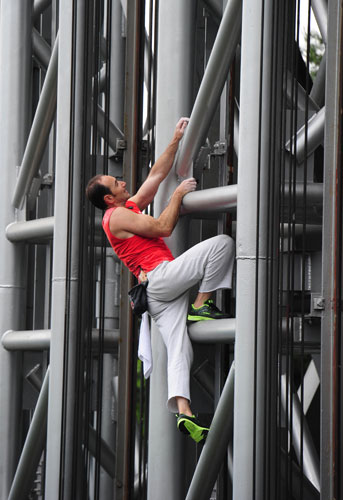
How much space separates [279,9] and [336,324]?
8.97ft

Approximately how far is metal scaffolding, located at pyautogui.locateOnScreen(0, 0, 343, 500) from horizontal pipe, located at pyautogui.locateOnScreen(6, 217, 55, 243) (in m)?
0.03

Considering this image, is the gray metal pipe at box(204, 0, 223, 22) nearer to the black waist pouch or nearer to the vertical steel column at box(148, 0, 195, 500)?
the vertical steel column at box(148, 0, 195, 500)

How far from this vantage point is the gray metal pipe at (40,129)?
12.8 metres

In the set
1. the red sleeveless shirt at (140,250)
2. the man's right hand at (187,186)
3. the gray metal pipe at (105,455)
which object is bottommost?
the gray metal pipe at (105,455)

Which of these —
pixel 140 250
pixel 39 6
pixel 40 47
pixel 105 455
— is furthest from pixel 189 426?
pixel 39 6

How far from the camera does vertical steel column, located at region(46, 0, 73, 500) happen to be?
11719 mm

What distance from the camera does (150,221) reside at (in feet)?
31.7

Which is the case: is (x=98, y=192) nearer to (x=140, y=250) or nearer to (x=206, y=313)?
(x=140, y=250)

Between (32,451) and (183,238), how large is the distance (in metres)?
4.04

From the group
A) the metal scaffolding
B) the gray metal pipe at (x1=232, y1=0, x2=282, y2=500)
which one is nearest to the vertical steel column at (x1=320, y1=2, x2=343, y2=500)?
the metal scaffolding

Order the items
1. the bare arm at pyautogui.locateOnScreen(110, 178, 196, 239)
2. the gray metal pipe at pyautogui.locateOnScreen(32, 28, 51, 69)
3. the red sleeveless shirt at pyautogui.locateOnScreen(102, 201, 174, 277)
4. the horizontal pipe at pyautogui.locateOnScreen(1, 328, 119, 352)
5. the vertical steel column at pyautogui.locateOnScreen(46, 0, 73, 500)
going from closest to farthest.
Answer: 1. the bare arm at pyautogui.locateOnScreen(110, 178, 196, 239)
2. the red sleeveless shirt at pyautogui.locateOnScreen(102, 201, 174, 277)
3. the vertical steel column at pyautogui.locateOnScreen(46, 0, 73, 500)
4. the horizontal pipe at pyautogui.locateOnScreen(1, 328, 119, 352)
5. the gray metal pipe at pyautogui.locateOnScreen(32, 28, 51, 69)

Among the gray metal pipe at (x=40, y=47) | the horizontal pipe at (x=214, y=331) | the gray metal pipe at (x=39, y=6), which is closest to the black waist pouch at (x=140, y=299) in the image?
the horizontal pipe at (x=214, y=331)

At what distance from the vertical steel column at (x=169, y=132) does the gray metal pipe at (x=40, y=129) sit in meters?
2.79

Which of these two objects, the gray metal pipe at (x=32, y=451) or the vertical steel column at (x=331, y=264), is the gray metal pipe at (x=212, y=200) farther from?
the gray metal pipe at (x=32, y=451)
